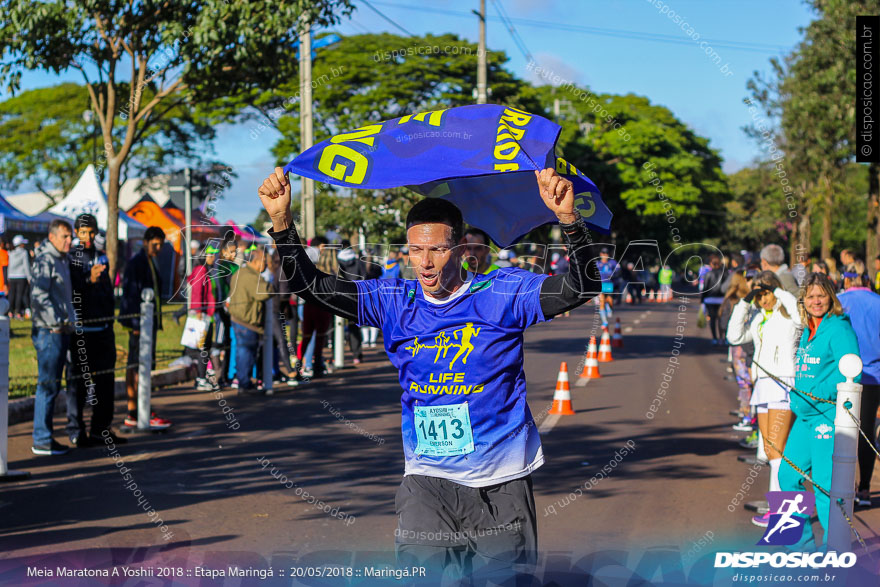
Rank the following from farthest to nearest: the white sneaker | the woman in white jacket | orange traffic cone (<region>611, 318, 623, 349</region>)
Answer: orange traffic cone (<region>611, 318, 623, 349</region>) → the white sneaker → the woman in white jacket

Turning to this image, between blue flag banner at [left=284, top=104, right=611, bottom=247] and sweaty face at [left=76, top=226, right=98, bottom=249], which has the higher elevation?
blue flag banner at [left=284, top=104, right=611, bottom=247]

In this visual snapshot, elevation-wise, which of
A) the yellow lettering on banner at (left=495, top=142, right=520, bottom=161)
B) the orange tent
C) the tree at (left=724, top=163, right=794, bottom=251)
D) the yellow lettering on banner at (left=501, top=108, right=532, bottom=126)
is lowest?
the yellow lettering on banner at (left=495, top=142, right=520, bottom=161)

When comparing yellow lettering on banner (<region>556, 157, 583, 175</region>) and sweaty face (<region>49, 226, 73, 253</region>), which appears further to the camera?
sweaty face (<region>49, 226, 73, 253</region>)

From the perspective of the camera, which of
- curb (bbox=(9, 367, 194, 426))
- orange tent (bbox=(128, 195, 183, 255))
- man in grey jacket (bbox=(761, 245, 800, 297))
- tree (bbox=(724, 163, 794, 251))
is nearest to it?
man in grey jacket (bbox=(761, 245, 800, 297))

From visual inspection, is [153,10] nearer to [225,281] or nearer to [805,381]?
[225,281]

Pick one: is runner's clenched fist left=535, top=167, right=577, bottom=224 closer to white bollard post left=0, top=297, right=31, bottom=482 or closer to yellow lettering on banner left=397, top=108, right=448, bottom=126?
yellow lettering on banner left=397, top=108, right=448, bottom=126

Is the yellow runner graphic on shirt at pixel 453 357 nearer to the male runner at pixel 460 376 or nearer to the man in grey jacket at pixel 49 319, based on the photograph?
the male runner at pixel 460 376

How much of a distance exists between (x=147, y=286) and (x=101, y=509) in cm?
419

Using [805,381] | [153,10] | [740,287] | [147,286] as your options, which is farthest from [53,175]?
[805,381]

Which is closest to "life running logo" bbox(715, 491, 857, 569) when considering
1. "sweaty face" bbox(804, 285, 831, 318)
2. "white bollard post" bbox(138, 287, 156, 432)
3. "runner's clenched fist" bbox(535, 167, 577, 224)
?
"sweaty face" bbox(804, 285, 831, 318)

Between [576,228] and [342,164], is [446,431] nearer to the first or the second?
[576,228]

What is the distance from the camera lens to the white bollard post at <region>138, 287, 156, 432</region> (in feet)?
29.9

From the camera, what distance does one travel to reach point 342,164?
11.2ft

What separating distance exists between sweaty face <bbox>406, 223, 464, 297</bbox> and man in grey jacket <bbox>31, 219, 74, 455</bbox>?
5.80 meters
